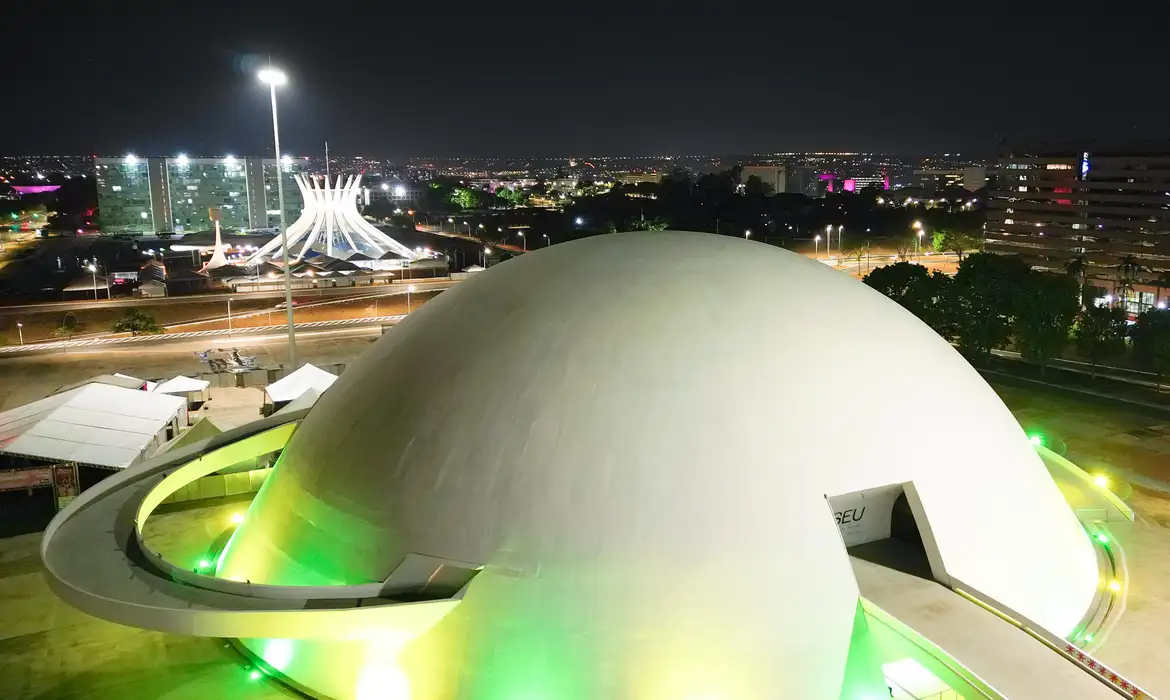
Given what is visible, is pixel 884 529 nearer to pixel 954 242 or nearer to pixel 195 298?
pixel 195 298

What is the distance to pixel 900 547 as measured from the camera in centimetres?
1534

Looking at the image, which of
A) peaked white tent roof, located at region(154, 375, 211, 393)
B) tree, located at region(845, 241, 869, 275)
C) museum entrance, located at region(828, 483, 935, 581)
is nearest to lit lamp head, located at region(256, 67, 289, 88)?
peaked white tent roof, located at region(154, 375, 211, 393)

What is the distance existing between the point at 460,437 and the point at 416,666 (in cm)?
372

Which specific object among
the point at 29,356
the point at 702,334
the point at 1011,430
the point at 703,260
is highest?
the point at 703,260

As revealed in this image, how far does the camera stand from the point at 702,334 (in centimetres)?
1491

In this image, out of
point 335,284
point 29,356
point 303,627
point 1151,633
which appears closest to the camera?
point 303,627

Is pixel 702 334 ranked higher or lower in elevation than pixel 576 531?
higher

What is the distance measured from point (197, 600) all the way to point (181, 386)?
27.8 meters

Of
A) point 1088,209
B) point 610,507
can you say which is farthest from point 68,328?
point 1088,209

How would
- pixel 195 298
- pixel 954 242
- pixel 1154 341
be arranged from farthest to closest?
pixel 954 242 < pixel 195 298 < pixel 1154 341

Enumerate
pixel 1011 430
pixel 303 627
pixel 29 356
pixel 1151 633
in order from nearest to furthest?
pixel 303 627 < pixel 1151 633 < pixel 1011 430 < pixel 29 356

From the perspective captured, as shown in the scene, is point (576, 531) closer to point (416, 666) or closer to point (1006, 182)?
point (416, 666)

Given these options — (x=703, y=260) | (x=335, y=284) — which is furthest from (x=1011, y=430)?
(x=335, y=284)

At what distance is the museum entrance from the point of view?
14711 mm
